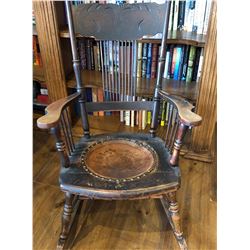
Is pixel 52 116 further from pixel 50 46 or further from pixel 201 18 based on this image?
pixel 201 18

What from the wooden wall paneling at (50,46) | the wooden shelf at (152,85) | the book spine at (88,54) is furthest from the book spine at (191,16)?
the wooden wall paneling at (50,46)

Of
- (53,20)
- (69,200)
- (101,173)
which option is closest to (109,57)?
(53,20)

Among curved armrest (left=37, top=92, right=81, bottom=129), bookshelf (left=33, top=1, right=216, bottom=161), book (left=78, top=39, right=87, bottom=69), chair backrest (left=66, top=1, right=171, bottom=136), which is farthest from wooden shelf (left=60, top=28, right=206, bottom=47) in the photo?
curved armrest (left=37, top=92, right=81, bottom=129)

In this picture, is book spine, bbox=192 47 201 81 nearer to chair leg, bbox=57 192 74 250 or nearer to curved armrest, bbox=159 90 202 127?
curved armrest, bbox=159 90 202 127

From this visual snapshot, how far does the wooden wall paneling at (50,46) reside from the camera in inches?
54.4

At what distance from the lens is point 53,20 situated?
4.60 ft

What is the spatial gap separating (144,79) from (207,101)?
1.34 ft

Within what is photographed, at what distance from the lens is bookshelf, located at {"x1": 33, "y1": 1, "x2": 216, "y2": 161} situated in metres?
1.32

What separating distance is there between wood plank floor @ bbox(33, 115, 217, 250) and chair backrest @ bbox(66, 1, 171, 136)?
0.51m

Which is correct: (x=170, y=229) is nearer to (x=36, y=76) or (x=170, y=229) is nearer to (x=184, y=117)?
(x=184, y=117)

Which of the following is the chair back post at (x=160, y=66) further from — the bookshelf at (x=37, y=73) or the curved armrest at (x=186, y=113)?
the bookshelf at (x=37, y=73)

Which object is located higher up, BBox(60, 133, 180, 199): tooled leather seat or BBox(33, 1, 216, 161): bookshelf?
BBox(33, 1, 216, 161): bookshelf

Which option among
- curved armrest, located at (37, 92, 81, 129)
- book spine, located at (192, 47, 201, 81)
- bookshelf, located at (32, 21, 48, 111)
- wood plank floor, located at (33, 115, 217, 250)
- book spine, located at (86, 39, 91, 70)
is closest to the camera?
curved armrest, located at (37, 92, 81, 129)
